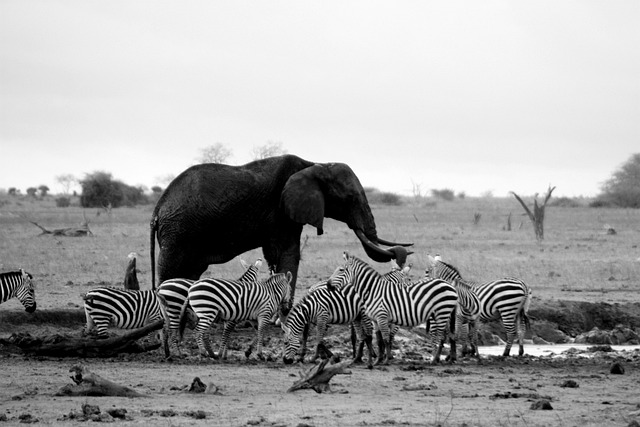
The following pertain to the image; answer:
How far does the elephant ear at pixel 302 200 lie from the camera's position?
14.8m

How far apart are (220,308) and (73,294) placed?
642 centimetres

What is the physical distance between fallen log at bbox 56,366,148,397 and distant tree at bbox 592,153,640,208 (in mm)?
65230

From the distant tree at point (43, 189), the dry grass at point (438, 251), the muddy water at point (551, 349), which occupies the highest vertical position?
the distant tree at point (43, 189)

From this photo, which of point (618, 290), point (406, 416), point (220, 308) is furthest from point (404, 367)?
point (618, 290)

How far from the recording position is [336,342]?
589 inches

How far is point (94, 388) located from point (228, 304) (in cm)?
307

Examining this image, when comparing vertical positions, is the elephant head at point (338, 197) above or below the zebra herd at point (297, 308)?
above

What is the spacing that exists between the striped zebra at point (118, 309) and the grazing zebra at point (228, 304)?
0.79 m

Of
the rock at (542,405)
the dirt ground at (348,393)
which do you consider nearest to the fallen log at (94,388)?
the dirt ground at (348,393)

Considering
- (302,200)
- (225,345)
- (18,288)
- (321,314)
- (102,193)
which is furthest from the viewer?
(102,193)

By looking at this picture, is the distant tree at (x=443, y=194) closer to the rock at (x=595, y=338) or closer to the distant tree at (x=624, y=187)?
the distant tree at (x=624, y=187)

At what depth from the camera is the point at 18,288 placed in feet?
47.4

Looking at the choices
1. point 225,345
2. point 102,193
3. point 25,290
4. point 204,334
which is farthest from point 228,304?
point 102,193

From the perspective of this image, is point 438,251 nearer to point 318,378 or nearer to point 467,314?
point 467,314
